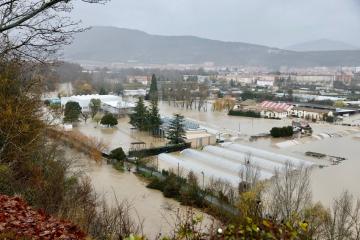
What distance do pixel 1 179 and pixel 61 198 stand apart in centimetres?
65

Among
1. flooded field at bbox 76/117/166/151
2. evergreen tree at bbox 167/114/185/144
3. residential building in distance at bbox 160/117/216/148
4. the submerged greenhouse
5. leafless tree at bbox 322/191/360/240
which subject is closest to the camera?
leafless tree at bbox 322/191/360/240

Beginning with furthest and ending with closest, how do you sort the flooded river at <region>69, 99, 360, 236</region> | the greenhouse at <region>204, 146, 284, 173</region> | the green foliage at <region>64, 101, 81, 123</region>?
the green foliage at <region>64, 101, 81, 123</region> → the greenhouse at <region>204, 146, 284, 173</region> → the flooded river at <region>69, 99, 360, 236</region>

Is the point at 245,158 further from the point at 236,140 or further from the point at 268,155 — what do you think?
the point at 236,140

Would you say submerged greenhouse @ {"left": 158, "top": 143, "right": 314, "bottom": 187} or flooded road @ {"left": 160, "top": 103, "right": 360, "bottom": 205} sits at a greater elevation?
submerged greenhouse @ {"left": 158, "top": 143, "right": 314, "bottom": 187}

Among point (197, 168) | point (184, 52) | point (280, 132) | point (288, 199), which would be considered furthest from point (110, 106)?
point (184, 52)

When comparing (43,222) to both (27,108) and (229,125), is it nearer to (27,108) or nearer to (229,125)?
(27,108)

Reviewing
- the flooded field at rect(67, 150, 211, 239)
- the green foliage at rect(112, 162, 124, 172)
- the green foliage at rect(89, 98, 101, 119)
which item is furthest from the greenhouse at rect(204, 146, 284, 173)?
the green foliage at rect(89, 98, 101, 119)

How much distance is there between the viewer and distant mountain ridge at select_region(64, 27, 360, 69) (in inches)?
Result: 2874

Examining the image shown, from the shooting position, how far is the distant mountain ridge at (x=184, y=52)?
73.0m

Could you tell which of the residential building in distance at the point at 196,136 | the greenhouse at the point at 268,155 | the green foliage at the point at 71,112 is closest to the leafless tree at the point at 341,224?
the greenhouse at the point at 268,155

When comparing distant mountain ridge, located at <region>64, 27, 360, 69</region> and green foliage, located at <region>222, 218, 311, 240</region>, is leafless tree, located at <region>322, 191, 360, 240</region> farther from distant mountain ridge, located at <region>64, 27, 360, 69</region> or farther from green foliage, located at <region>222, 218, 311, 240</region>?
distant mountain ridge, located at <region>64, 27, 360, 69</region>

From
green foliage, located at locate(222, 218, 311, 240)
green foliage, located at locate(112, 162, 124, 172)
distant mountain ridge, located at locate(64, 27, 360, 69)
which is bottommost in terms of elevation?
green foliage, located at locate(112, 162, 124, 172)

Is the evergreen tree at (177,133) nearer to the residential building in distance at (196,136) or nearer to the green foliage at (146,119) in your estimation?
the residential building in distance at (196,136)

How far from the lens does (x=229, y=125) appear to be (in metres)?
13.9
